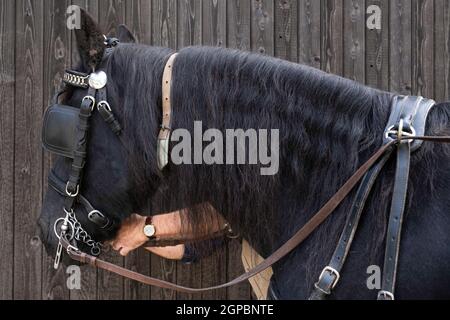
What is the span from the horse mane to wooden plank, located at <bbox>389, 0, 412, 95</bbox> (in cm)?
149

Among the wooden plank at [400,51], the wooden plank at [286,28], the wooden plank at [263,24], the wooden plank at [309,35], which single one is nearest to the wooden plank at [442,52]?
the wooden plank at [400,51]

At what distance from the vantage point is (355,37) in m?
3.03

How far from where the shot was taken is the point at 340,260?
1.48 m

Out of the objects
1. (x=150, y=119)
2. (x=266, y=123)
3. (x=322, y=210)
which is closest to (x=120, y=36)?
(x=150, y=119)

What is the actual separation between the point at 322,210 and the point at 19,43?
7.31 feet

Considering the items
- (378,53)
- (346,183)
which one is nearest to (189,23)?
(378,53)

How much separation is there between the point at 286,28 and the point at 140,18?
852 millimetres

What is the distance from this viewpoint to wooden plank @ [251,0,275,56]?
2.99 m

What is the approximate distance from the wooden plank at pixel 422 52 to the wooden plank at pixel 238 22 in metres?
0.99

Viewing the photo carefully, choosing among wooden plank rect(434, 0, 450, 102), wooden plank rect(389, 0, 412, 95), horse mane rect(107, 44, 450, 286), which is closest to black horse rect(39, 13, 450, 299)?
horse mane rect(107, 44, 450, 286)

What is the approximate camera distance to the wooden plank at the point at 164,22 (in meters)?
2.97

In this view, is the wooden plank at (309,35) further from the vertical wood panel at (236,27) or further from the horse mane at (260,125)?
the horse mane at (260,125)

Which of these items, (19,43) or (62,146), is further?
(19,43)

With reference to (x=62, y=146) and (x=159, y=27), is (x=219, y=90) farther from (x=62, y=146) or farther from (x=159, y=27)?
(x=159, y=27)
